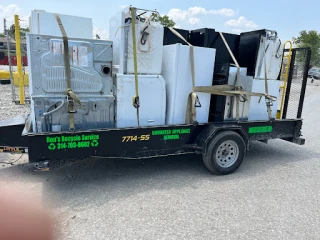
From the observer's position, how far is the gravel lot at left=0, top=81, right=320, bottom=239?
306cm

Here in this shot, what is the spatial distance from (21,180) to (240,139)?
3.59m

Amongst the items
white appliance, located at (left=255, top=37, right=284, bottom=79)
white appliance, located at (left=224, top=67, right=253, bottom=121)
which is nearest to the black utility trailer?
white appliance, located at (left=224, top=67, right=253, bottom=121)

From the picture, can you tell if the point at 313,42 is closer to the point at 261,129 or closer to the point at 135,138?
the point at 261,129

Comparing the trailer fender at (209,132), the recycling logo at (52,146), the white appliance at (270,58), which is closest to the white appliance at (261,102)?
the white appliance at (270,58)

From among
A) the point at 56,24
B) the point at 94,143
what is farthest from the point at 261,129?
the point at 56,24

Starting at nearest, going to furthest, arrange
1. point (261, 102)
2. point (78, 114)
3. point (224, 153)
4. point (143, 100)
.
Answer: point (78, 114)
point (143, 100)
point (224, 153)
point (261, 102)

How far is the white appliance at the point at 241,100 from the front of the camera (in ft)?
15.5

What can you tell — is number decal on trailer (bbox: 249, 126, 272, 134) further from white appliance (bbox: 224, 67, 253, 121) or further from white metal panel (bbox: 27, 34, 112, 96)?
white metal panel (bbox: 27, 34, 112, 96)

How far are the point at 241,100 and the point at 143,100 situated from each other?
1.84 m

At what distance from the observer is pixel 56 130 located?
377 centimetres

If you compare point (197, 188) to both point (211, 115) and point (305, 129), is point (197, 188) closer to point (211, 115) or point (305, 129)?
point (211, 115)

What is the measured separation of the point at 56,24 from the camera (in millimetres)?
4039

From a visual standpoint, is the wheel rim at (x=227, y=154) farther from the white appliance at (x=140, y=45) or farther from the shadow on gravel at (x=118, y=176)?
the white appliance at (x=140, y=45)

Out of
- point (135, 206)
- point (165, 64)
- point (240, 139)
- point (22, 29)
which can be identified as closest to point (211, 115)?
point (240, 139)
